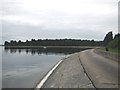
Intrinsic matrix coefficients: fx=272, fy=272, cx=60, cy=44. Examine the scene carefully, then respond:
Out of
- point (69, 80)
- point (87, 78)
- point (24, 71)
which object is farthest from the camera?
point (24, 71)

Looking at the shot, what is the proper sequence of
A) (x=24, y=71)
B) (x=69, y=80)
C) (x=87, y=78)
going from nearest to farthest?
1. (x=69, y=80)
2. (x=87, y=78)
3. (x=24, y=71)

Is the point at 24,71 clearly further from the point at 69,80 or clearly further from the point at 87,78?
the point at 87,78

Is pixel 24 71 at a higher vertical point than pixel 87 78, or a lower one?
lower

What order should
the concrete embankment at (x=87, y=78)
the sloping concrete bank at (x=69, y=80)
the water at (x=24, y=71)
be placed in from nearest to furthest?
1. the concrete embankment at (x=87, y=78)
2. the sloping concrete bank at (x=69, y=80)
3. the water at (x=24, y=71)

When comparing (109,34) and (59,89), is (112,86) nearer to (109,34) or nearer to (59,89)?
(59,89)

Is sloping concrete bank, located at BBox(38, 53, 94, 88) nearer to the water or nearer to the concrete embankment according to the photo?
the concrete embankment

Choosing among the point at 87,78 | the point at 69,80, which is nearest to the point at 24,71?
the point at 69,80

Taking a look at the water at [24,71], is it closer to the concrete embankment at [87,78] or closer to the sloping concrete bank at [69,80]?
the sloping concrete bank at [69,80]

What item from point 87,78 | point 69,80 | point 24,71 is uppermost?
point 87,78

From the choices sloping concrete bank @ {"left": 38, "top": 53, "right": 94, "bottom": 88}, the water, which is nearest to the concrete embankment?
sloping concrete bank @ {"left": 38, "top": 53, "right": 94, "bottom": 88}

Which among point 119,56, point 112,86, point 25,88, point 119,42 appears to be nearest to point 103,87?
point 112,86

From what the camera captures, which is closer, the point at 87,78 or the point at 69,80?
the point at 69,80

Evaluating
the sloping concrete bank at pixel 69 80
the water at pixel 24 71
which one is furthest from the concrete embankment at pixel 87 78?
the water at pixel 24 71

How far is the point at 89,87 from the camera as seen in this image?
18094 millimetres
